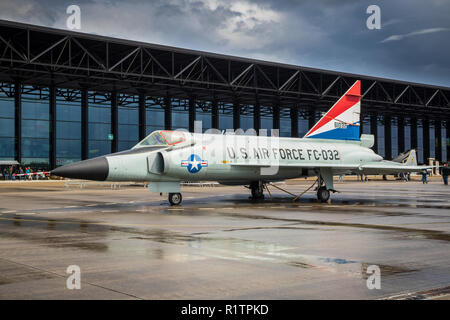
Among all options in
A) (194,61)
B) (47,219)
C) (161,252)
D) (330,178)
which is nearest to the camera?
(161,252)

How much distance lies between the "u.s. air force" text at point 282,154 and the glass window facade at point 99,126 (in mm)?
39388

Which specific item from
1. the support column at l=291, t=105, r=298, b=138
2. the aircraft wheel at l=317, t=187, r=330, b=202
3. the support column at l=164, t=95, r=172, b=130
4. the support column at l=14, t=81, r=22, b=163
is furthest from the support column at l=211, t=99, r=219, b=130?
the aircraft wheel at l=317, t=187, r=330, b=202

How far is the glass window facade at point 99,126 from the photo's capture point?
55.7 m

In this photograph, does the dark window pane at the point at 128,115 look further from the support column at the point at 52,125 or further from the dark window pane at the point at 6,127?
the dark window pane at the point at 6,127

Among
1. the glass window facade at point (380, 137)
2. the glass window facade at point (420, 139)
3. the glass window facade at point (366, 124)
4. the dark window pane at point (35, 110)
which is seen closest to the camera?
the dark window pane at point (35, 110)

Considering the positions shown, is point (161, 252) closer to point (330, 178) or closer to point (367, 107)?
point (330, 178)

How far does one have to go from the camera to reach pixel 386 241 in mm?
8906

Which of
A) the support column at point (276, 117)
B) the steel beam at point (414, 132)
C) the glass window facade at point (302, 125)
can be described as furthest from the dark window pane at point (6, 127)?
the steel beam at point (414, 132)

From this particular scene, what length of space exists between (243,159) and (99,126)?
133ft

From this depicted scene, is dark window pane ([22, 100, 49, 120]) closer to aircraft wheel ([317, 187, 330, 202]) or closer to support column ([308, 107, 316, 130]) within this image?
support column ([308, 107, 316, 130])

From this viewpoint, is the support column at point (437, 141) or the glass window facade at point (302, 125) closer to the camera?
the glass window facade at point (302, 125)

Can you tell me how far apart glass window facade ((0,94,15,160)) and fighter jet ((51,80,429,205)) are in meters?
37.7
